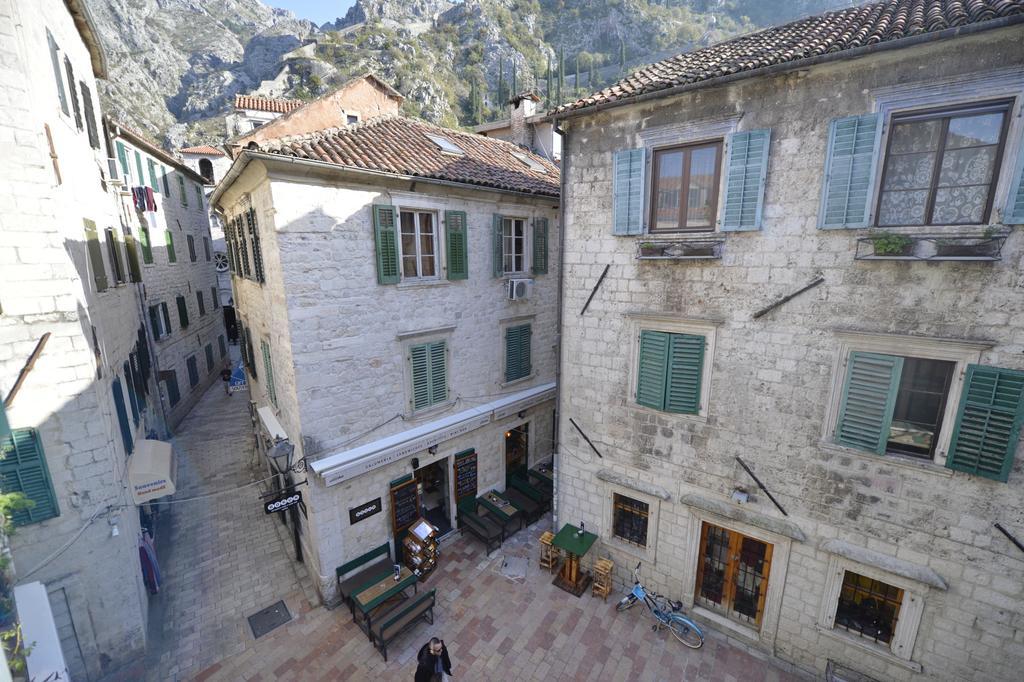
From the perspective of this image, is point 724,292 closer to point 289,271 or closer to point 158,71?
point 289,271

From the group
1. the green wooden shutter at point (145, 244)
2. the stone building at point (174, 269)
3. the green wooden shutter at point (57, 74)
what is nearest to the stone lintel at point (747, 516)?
the green wooden shutter at point (57, 74)

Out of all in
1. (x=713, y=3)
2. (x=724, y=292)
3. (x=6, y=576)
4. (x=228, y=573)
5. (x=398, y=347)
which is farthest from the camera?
(x=713, y=3)

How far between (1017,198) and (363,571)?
42.0 feet

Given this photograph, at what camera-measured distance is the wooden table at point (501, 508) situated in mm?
11453

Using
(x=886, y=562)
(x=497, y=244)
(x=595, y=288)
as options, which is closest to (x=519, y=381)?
(x=497, y=244)

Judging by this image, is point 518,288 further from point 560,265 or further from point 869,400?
point 869,400

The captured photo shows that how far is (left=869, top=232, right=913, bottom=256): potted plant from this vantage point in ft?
19.6

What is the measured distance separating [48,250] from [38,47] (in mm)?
3435

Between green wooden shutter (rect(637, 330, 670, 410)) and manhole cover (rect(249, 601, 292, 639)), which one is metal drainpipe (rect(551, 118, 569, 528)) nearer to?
green wooden shutter (rect(637, 330, 670, 410))

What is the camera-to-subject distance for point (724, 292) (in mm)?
7461

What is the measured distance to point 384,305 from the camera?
30.8ft

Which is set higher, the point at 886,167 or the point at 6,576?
the point at 886,167

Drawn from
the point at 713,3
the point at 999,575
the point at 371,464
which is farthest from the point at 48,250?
the point at 713,3

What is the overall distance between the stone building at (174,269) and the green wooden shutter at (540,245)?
1120 centimetres
